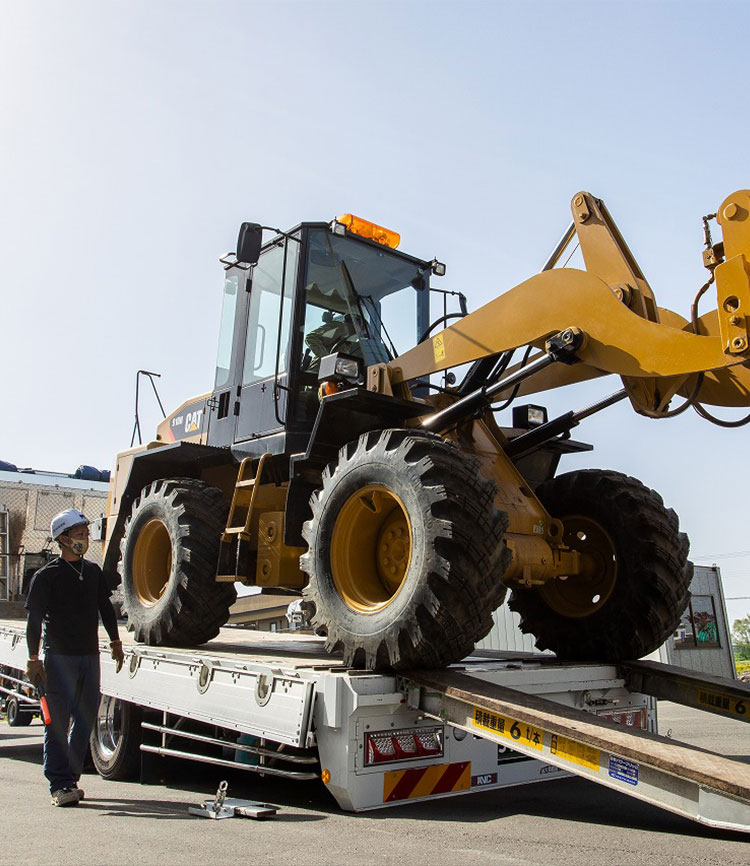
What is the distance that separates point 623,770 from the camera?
12.2 ft

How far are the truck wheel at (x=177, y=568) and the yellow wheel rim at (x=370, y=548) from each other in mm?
1844

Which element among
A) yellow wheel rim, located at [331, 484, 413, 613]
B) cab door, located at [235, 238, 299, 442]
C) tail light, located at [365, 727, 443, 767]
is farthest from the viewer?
cab door, located at [235, 238, 299, 442]

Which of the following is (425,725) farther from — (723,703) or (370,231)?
(370,231)

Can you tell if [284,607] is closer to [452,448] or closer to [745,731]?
[745,731]

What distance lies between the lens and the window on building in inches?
689

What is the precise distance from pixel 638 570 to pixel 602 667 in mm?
737

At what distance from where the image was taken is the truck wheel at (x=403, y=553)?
4.64m

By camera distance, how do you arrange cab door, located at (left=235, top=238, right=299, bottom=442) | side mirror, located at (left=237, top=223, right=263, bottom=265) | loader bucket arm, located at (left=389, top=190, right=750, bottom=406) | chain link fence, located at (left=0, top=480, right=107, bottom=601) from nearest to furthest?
loader bucket arm, located at (left=389, top=190, right=750, bottom=406)
side mirror, located at (left=237, top=223, right=263, bottom=265)
cab door, located at (left=235, top=238, right=299, bottom=442)
chain link fence, located at (left=0, top=480, right=107, bottom=601)

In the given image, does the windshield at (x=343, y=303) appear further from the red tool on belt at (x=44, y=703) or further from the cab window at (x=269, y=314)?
the red tool on belt at (x=44, y=703)

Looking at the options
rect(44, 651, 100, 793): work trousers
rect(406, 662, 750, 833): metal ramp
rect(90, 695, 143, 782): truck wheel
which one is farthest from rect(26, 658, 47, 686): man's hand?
rect(406, 662, 750, 833): metal ramp

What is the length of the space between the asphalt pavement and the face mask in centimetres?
156

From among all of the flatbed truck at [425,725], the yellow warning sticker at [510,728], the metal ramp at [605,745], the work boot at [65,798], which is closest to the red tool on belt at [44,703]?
the work boot at [65,798]

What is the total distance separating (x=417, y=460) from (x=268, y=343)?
8.54 ft

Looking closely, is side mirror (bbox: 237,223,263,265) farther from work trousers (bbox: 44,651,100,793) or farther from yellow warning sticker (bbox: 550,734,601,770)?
yellow warning sticker (bbox: 550,734,601,770)
